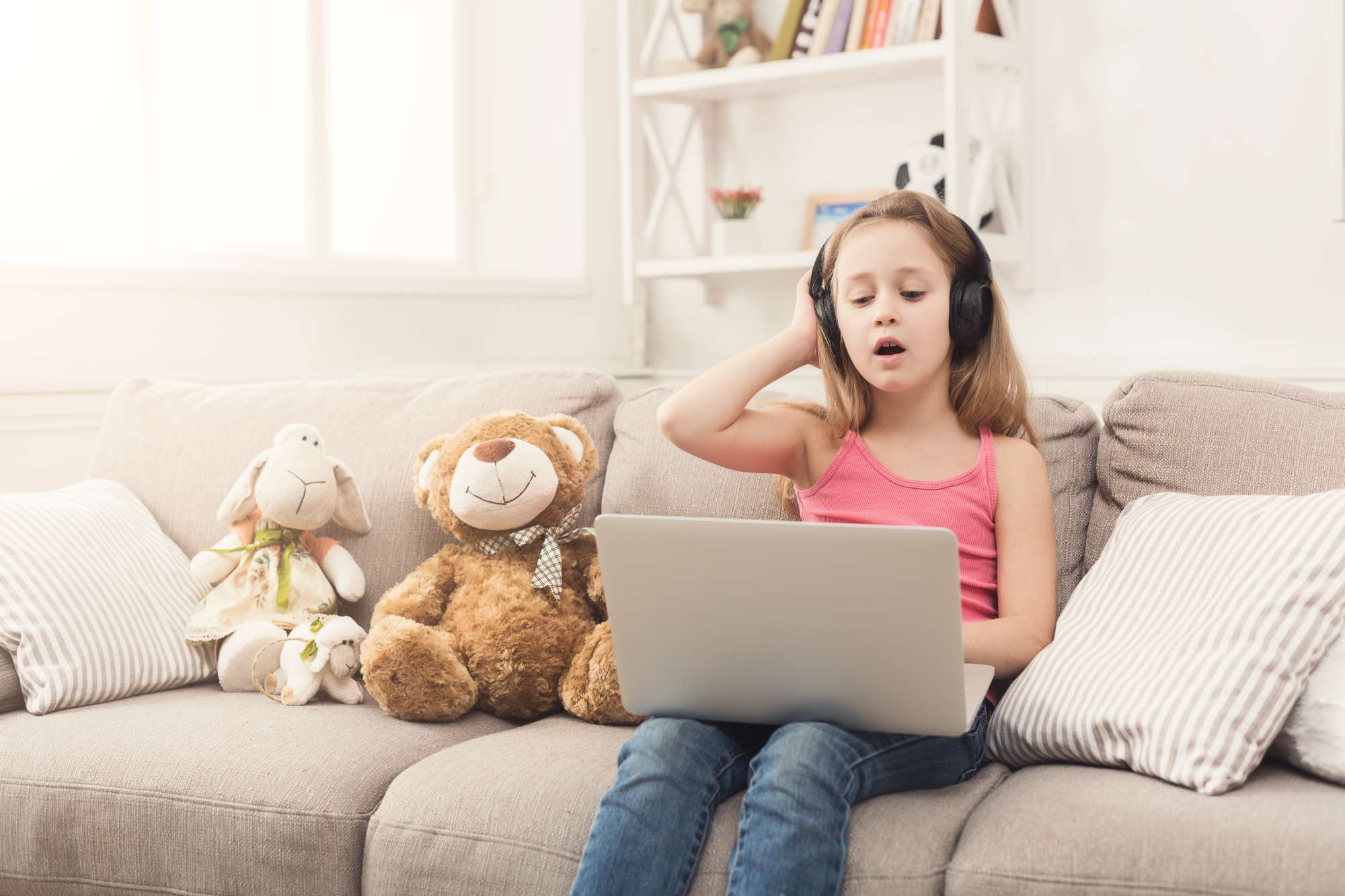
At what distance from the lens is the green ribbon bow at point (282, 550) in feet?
5.93

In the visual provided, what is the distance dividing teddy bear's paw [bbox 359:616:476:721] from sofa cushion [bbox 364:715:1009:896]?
14 centimetres

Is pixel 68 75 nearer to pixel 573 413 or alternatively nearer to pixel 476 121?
pixel 476 121

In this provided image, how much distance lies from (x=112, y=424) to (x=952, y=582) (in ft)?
4.93

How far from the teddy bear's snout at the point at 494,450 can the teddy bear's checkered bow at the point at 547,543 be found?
0.12 m

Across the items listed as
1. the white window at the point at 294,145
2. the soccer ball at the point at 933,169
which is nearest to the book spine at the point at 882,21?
the soccer ball at the point at 933,169

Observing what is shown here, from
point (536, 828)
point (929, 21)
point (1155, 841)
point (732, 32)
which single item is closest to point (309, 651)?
point (536, 828)

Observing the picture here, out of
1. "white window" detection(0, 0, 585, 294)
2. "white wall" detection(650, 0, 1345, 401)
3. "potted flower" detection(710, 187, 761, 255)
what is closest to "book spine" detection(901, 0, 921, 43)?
"white wall" detection(650, 0, 1345, 401)

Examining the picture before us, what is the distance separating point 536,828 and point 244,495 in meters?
0.78

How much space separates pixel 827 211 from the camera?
3.34 metres

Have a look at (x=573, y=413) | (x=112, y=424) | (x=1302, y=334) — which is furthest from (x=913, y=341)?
(x=1302, y=334)

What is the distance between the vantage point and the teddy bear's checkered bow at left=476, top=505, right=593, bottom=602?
67.2 inches

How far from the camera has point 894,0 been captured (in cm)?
301

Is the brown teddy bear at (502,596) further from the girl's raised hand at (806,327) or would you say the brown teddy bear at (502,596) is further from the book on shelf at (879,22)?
the book on shelf at (879,22)

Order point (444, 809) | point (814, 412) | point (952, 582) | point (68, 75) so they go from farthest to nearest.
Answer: point (68, 75), point (814, 412), point (444, 809), point (952, 582)
